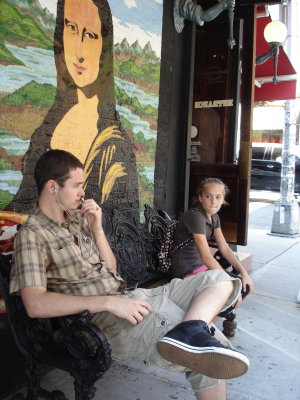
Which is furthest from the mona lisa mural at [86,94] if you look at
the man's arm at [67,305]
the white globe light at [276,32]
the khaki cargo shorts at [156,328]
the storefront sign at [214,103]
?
the white globe light at [276,32]

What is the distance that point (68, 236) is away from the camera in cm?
229

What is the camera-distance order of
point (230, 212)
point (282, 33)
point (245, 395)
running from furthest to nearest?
1. point (282, 33)
2. point (230, 212)
3. point (245, 395)

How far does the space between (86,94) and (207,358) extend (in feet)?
7.97

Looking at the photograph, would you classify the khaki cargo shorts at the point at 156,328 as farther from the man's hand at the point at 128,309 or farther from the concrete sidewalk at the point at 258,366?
the concrete sidewalk at the point at 258,366

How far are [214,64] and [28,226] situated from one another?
459cm

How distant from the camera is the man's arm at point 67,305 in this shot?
1979mm

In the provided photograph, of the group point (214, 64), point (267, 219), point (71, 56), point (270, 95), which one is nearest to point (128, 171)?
point (71, 56)

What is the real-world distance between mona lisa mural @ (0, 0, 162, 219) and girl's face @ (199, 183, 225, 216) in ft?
2.94

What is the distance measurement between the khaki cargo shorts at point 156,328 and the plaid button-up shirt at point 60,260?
0.18 meters

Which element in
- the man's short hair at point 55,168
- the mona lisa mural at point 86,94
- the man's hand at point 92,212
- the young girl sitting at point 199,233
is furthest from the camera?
the young girl sitting at point 199,233

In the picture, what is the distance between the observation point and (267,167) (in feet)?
62.7

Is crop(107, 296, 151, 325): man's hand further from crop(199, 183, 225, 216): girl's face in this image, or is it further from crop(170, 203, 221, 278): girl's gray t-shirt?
crop(199, 183, 225, 216): girl's face

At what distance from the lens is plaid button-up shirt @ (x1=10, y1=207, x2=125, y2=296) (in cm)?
204

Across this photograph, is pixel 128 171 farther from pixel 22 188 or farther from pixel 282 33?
pixel 282 33
